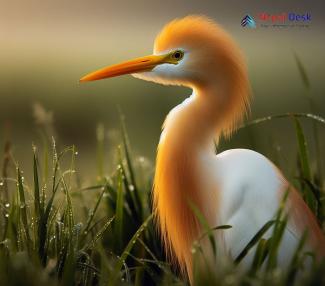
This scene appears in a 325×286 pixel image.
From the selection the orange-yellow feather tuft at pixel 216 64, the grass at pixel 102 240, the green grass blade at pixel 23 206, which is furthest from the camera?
the orange-yellow feather tuft at pixel 216 64

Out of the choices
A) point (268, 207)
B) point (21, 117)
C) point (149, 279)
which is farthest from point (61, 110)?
point (268, 207)

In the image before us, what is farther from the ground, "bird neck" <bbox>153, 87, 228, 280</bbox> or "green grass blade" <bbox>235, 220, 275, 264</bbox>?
"bird neck" <bbox>153, 87, 228, 280</bbox>

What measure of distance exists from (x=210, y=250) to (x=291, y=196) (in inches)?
8.0

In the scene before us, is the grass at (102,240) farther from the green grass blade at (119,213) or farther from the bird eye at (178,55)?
the bird eye at (178,55)

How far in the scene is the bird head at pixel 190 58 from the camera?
1402 mm

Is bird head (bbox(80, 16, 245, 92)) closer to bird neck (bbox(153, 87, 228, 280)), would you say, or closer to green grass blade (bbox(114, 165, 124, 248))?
bird neck (bbox(153, 87, 228, 280))

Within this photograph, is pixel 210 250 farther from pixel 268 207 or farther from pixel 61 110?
pixel 61 110

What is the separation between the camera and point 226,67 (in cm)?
140

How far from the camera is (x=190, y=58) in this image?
1411 mm

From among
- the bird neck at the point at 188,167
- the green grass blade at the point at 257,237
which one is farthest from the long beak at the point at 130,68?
→ the green grass blade at the point at 257,237

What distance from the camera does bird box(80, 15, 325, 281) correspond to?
132 centimetres

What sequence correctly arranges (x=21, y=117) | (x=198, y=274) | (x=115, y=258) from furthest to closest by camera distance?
(x=21, y=117) < (x=115, y=258) < (x=198, y=274)

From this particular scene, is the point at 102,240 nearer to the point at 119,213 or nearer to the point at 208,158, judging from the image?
the point at 119,213

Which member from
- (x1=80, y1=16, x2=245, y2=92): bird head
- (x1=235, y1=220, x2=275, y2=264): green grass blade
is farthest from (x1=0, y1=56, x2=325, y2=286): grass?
(x1=80, y1=16, x2=245, y2=92): bird head
